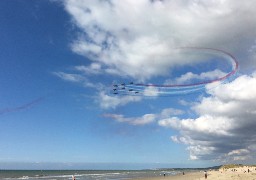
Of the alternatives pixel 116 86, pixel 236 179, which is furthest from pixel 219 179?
pixel 116 86

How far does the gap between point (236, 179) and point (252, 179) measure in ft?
10.2

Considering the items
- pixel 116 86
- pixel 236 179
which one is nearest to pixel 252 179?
pixel 236 179

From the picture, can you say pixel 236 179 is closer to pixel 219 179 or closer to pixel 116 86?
pixel 219 179

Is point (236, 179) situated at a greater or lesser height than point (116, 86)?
lesser

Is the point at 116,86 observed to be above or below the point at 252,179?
above

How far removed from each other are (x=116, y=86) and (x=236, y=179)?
3453cm

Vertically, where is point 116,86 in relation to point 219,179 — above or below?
above

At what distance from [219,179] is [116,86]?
112 ft

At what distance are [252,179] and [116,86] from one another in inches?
1420

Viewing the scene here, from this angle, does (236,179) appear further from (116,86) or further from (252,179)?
(116,86)

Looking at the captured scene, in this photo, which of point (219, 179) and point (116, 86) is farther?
point (219, 179)

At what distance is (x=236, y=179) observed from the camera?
6806 cm

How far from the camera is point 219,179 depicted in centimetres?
7044

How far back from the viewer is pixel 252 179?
67.0 metres
